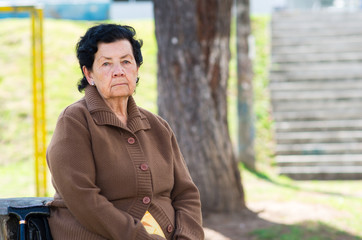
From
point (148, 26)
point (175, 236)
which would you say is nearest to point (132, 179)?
point (175, 236)

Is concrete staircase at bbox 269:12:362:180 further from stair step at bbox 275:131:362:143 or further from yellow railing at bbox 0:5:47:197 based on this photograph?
yellow railing at bbox 0:5:47:197

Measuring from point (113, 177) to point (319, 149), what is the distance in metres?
7.45

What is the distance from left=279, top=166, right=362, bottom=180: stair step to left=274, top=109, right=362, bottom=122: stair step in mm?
1498

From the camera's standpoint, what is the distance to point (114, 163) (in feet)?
8.09

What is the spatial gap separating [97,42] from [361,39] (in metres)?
12.0

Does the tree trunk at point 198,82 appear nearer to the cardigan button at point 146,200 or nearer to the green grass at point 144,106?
the green grass at point 144,106

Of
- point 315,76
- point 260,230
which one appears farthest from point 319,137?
point 260,230

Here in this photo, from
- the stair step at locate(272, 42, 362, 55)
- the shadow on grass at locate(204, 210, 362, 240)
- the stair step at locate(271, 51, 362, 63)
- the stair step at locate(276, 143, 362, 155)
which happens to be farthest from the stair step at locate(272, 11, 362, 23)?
the shadow on grass at locate(204, 210, 362, 240)

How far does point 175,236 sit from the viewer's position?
262 cm

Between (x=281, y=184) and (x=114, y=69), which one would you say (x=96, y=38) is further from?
(x=281, y=184)

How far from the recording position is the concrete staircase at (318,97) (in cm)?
910

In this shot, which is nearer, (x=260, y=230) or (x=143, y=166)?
(x=143, y=166)

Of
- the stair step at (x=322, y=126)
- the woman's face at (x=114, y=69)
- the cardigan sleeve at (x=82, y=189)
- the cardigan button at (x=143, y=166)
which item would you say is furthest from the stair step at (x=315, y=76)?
the cardigan sleeve at (x=82, y=189)

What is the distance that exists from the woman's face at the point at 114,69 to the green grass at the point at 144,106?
2963mm
